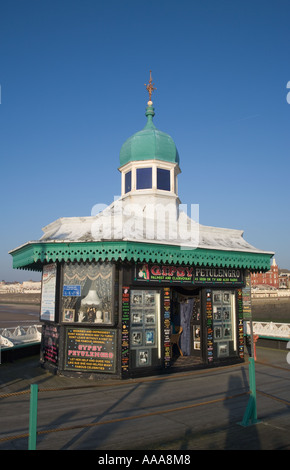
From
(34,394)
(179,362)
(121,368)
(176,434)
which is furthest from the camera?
(179,362)

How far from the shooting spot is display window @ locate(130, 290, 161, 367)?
10.9 metres

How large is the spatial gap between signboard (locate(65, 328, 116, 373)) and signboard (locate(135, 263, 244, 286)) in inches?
82.4

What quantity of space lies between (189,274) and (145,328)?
241 centimetres

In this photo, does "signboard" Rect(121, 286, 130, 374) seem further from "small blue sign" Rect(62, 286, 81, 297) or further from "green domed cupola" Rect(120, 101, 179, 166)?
"green domed cupola" Rect(120, 101, 179, 166)

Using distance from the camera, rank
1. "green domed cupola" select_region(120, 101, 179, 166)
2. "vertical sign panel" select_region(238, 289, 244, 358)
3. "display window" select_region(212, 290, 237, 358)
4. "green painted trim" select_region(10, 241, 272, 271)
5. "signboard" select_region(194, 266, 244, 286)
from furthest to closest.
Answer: "green domed cupola" select_region(120, 101, 179, 166) → "vertical sign panel" select_region(238, 289, 244, 358) → "display window" select_region(212, 290, 237, 358) → "signboard" select_region(194, 266, 244, 286) → "green painted trim" select_region(10, 241, 272, 271)

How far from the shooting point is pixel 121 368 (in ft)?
34.1

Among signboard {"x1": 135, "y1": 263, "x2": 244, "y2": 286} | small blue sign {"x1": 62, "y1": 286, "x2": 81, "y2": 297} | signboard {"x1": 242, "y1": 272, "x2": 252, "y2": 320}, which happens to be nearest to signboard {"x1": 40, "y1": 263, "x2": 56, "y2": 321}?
small blue sign {"x1": 62, "y1": 286, "x2": 81, "y2": 297}

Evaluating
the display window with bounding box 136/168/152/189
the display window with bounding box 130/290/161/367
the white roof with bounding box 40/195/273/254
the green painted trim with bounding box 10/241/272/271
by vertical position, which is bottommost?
the display window with bounding box 130/290/161/367

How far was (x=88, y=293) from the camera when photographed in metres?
11.1

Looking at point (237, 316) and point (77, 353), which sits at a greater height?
point (237, 316)

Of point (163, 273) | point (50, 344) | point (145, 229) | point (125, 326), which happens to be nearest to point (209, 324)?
point (163, 273)
